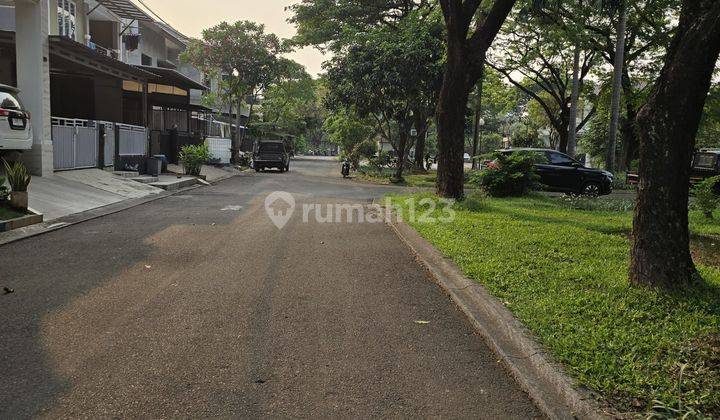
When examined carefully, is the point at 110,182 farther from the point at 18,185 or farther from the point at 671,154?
the point at 671,154

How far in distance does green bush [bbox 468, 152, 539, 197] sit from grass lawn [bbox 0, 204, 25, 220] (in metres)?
11.4

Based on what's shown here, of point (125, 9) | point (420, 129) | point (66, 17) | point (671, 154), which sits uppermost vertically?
point (125, 9)

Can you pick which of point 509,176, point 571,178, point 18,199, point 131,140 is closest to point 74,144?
point 131,140

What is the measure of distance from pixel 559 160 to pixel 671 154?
46.7ft

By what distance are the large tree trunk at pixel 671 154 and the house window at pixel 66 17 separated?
2199 cm

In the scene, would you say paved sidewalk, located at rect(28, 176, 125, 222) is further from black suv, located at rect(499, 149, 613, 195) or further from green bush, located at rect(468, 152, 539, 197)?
black suv, located at rect(499, 149, 613, 195)

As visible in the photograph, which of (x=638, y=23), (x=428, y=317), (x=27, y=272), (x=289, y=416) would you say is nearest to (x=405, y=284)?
(x=428, y=317)

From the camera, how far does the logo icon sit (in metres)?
12.0

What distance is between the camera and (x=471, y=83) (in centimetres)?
1366

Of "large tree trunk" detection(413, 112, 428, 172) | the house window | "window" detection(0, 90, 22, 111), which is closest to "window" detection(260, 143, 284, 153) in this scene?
"large tree trunk" detection(413, 112, 428, 172)

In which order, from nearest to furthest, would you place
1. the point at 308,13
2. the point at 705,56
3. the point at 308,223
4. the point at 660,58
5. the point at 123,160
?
the point at 705,56 → the point at 308,223 → the point at 123,160 → the point at 660,58 → the point at 308,13

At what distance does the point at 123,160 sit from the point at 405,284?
1609 cm

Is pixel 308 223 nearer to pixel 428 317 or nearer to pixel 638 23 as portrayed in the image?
pixel 428 317

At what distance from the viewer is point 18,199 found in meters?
10.0
